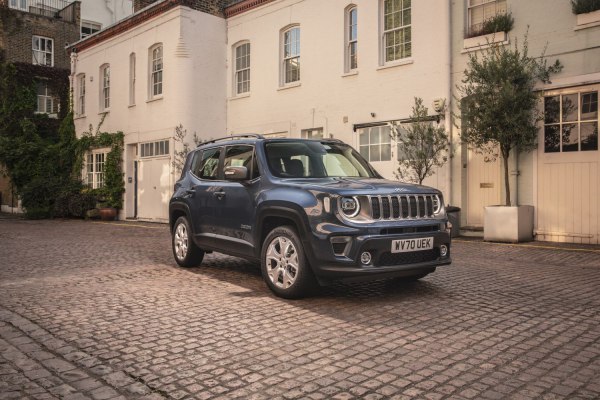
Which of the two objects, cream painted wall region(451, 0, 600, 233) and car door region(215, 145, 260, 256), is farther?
cream painted wall region(451, 0, 600, 233)

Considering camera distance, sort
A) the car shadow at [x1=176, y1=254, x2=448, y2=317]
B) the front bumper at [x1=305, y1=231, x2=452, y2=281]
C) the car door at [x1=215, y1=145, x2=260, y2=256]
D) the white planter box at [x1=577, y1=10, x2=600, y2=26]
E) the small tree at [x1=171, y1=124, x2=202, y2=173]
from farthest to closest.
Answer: the small tree at [x1=171, y1=124, x2=202, y2=173]
the white planter box at [x1=577, y1=10, x2=600, y2=26]
the car door at [x1=215, y1=145, x2=260, y2=256]
the car shadow at [x1=176, y1=254, x2=448, y2=317]
the front bumper at [x1=305, y1=231, x2=452, y2=281]

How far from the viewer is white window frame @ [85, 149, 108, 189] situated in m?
23.5

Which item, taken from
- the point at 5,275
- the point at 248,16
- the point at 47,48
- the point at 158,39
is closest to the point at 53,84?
the point at 47,48

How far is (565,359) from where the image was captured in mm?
3836

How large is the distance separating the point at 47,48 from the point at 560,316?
3395cm

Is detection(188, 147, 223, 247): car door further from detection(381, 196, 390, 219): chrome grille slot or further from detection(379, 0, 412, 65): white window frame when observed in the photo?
detection(379, 0, 412, 65): white window frame

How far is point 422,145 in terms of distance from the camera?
42.5 ft

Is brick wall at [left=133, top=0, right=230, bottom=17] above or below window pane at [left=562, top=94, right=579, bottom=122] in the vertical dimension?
above

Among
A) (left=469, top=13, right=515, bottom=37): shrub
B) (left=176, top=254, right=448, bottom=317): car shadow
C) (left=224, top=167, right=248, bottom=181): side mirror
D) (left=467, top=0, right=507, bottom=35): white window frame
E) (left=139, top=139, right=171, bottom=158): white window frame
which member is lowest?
(left=176, top=254, right=448, bottom=317): car shadow

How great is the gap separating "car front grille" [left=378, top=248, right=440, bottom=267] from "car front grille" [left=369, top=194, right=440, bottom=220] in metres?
0.38

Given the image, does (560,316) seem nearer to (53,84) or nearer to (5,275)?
(5,275)

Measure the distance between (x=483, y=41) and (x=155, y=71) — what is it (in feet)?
43.5

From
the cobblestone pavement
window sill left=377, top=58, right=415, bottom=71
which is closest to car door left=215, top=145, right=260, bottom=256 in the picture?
the cobblestone pavement

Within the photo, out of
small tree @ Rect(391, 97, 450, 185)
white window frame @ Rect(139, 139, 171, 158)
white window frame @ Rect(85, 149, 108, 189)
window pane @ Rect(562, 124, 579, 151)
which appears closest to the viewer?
window pane @ Rect(562, 124, 579, 151)
